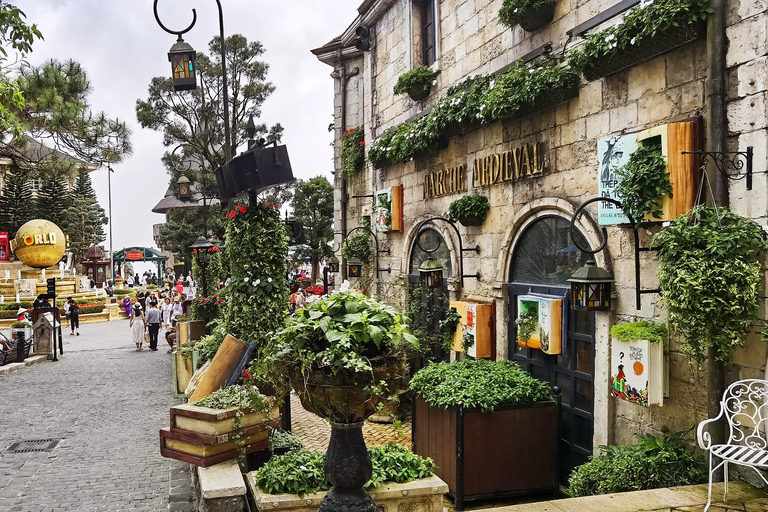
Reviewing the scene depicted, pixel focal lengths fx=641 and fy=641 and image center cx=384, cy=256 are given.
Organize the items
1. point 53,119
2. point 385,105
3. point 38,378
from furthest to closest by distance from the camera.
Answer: point 53,119, point 38,378, point 385,105

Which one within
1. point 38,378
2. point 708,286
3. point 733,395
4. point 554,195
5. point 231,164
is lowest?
point 38,378

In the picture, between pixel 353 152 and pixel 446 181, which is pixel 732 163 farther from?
pixel 353 152

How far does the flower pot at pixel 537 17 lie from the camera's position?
7594 mm

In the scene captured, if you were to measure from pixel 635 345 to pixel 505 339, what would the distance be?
2.94 metres

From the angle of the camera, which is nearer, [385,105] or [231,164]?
[231,164]

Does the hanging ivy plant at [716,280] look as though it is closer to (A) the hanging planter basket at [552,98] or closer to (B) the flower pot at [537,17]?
(A) the hanging planter basket at [552,98]

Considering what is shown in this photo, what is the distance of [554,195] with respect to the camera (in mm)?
7430

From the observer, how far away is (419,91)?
10.9 m

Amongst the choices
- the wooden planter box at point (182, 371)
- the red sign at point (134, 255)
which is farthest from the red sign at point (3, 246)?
the wooden planter box at point (182, 371)

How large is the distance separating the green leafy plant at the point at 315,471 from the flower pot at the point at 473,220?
4488mm

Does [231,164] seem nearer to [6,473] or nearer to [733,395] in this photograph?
[6,473]

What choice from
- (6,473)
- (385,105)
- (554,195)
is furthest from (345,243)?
(6,473)

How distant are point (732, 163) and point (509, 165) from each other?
3.53 meters

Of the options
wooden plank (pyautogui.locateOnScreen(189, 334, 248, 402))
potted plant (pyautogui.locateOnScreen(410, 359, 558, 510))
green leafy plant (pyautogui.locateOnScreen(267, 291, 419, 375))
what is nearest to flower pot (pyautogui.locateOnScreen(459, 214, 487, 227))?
potted plant (pyautogui.locateOnScreen(410, 359, 558, 510))
